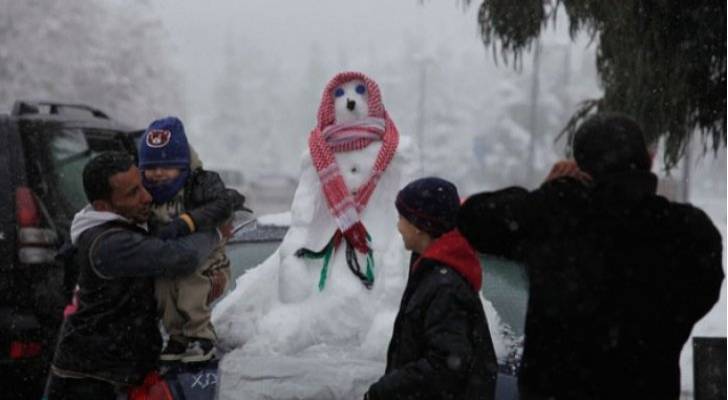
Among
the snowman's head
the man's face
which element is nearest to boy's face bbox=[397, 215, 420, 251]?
the man's face

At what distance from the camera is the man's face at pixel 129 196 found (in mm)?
3348

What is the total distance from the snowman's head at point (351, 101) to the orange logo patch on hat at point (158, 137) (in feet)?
3.91

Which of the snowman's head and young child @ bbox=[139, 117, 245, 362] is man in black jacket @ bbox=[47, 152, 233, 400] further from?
the snowman's head

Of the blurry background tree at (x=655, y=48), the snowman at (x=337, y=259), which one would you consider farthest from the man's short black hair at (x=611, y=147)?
the blurry background tree at (x=655, y=48)

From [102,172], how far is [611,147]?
1764mm

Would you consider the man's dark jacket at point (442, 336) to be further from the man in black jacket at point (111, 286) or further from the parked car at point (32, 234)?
the parked car at point (32, 234)

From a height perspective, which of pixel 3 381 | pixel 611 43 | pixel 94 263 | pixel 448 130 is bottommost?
pixel 448 130

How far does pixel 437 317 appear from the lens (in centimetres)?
288

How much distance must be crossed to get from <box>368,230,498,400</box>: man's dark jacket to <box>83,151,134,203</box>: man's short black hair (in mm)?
1112

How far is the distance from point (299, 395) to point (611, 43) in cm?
370

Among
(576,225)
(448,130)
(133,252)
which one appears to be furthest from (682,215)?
(448,130)

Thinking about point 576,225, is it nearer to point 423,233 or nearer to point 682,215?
point 682,215

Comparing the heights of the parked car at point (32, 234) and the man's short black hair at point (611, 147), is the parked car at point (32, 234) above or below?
below

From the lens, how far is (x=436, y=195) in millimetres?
3043
